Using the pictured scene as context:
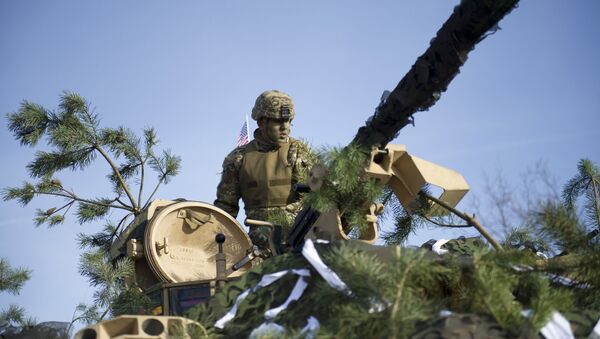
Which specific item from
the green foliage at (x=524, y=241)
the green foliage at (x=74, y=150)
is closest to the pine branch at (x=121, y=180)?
the green foliage at (x=74, y=150)

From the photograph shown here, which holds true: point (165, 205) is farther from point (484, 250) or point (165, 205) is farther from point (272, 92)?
point (484, 250)

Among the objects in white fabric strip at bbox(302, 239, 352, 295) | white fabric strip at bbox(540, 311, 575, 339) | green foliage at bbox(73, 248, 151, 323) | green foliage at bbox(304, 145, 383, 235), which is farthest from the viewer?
green foliage at bbox(73, 248, 151, 323)

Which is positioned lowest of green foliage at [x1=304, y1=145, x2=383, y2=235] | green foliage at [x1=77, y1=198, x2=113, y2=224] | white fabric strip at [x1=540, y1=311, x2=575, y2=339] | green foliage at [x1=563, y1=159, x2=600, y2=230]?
white fabric strip at [x1=540, y1=311, x2=575, y2=339]

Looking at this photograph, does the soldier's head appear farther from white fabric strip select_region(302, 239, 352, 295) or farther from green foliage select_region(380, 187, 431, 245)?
white fabric strip select_region(302, 239, 352, 295)

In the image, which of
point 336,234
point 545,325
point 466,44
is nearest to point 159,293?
point 336,234

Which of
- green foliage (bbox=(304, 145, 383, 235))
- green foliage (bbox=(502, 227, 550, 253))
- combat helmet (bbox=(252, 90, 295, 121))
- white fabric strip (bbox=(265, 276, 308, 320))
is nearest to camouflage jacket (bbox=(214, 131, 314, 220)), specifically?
combat helmet (bbox=(252, 90, 295, 121))

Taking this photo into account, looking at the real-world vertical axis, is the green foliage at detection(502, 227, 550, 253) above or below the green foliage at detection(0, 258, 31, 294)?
below

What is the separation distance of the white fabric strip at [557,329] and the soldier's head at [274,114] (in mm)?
4650

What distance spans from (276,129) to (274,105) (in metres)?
0.28

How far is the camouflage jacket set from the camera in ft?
27.6

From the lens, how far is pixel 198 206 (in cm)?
711

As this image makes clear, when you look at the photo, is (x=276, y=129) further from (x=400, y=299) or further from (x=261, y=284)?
(x=400, y=299)

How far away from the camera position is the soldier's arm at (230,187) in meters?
8.57

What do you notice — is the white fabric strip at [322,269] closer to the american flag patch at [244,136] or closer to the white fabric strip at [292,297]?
the white fabric strip at [292,297]
